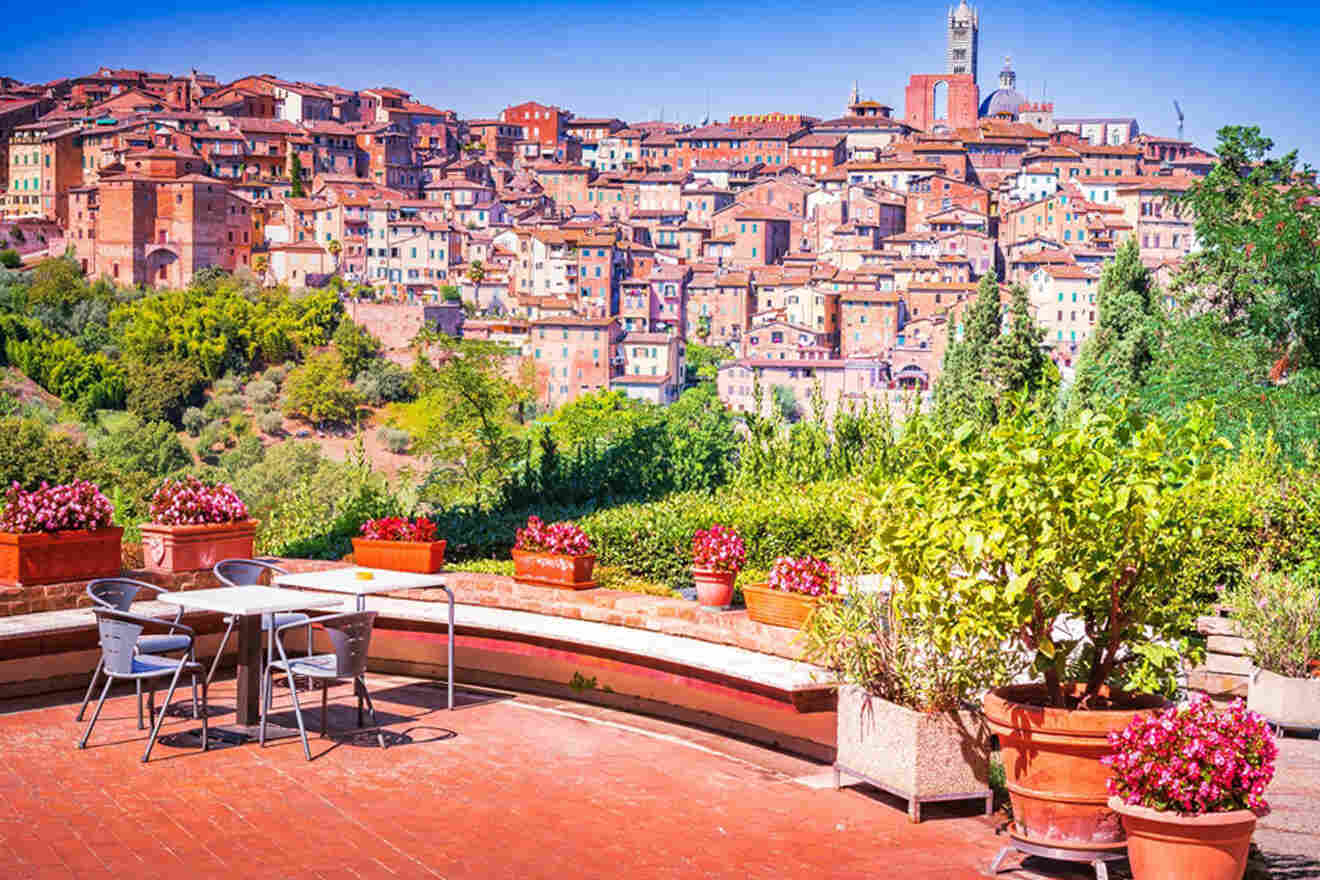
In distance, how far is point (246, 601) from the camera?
18.9 feet

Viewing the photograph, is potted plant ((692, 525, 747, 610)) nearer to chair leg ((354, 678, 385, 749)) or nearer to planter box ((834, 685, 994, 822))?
chair leg ((354, 678, 385, 749))

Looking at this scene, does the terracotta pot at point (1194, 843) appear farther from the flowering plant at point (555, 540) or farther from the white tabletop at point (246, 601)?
the flowering plant at point (555, 540)

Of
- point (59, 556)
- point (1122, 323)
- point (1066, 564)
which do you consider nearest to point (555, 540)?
point (59, 556)

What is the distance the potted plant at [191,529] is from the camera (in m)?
7.32

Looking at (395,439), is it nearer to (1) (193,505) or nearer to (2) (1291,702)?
(1) (193,505)

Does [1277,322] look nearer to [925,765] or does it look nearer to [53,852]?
[925,765]

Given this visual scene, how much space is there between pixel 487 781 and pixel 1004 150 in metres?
99.9

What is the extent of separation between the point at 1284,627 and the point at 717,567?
248 cm

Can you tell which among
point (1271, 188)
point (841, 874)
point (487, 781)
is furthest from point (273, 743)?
point (1271, 188)

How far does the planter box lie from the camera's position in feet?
15.3

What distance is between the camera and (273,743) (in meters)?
5.73

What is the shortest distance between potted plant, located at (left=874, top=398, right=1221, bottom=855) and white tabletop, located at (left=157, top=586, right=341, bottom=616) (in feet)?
8.15

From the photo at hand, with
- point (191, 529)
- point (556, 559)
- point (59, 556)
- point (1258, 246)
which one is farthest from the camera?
point (1258, 246)

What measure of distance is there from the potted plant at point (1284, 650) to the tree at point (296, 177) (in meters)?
92.3
